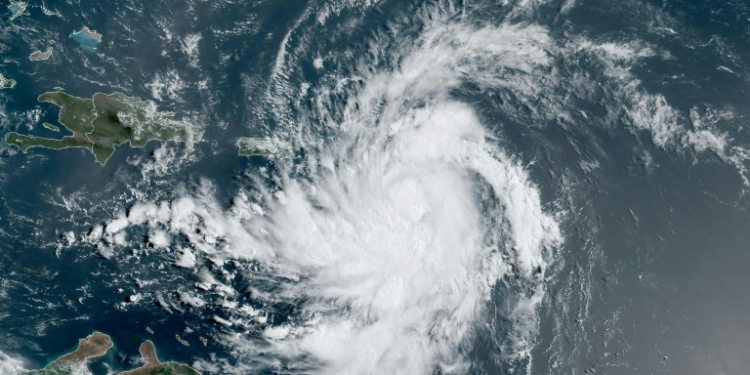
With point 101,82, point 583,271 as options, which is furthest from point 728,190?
A: point 101,82

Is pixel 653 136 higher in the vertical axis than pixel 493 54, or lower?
lower

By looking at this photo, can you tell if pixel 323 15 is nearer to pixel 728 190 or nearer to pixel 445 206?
pixel 445 206

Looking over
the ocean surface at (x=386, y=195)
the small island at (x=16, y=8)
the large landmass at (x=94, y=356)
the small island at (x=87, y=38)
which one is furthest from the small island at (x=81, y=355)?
the small island at (x=16, y=8)

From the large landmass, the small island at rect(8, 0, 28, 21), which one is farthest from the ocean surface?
the large landmass

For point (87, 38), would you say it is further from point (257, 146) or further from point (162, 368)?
point (162, 368)

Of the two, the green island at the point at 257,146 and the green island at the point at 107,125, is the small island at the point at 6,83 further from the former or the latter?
the green island at the point at 257,146

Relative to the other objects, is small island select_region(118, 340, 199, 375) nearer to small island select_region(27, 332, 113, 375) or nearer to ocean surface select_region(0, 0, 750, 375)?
ocean surface select_region(0, 0, 750, 375)

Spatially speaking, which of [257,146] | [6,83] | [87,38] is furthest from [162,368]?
[87,38]
